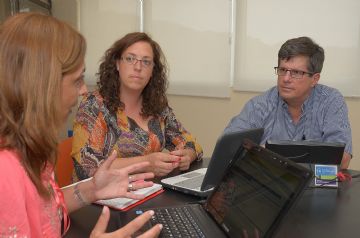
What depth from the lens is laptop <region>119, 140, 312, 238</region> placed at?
2.72ft

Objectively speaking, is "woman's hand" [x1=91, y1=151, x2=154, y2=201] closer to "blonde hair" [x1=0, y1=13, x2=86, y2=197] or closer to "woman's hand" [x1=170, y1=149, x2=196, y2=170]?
"blonde hair" [x1=0, y1=13, x2=86, y2=197]

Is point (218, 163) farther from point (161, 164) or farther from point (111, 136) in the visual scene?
point (111, 136)

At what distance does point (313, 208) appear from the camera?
1194 millimetres

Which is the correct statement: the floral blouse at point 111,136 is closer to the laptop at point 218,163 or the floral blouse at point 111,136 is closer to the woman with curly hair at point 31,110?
the laptop at point 218,163

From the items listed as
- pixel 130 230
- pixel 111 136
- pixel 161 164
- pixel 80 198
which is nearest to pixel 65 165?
pixel 111 136

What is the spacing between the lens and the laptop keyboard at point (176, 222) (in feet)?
3.14

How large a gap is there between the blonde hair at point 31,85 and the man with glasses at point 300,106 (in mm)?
1354

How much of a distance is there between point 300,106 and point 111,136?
3.56 feet

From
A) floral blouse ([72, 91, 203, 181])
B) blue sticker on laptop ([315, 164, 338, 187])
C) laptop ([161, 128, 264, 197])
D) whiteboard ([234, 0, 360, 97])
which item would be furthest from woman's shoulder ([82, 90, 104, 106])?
whiteboard ([234, 0, 360, 97])

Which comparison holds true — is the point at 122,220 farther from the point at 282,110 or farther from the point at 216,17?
the point at 216,17

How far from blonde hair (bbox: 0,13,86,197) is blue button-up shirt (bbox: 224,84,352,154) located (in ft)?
4.30

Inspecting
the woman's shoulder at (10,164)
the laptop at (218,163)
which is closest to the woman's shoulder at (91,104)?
the laptop at (218,163)

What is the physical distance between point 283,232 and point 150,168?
719 mm

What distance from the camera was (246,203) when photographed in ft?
3.15
